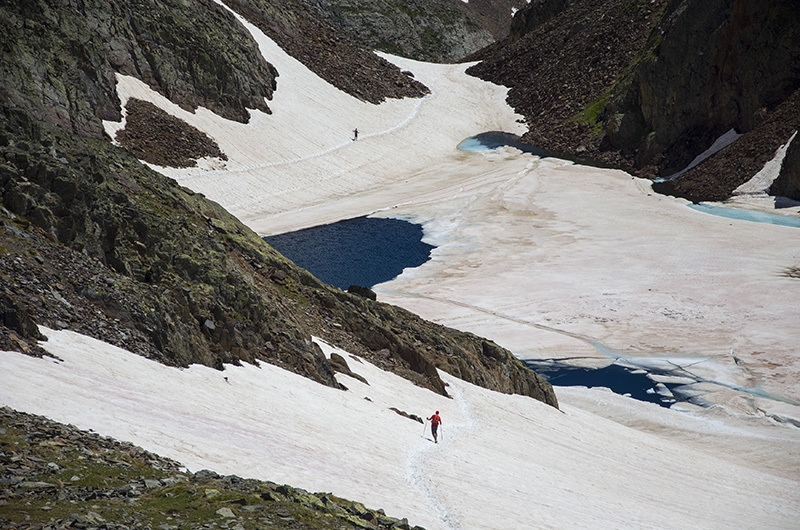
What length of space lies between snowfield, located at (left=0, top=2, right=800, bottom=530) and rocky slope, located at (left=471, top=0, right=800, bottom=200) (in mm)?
6301

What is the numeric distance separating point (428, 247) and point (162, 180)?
1706 inches

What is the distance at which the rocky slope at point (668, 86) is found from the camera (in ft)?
284

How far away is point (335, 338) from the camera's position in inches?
1302

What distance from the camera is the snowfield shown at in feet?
63.8

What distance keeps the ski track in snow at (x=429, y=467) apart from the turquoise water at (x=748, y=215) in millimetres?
52653

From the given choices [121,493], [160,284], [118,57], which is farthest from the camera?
[118,57]

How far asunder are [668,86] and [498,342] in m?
55.6

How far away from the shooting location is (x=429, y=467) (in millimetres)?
23172

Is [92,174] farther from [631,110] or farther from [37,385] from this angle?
[631,110]

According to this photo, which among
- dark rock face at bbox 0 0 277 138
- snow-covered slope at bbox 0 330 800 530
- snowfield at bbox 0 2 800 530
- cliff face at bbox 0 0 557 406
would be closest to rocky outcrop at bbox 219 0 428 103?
snowfield at bbox 0 2 800 530

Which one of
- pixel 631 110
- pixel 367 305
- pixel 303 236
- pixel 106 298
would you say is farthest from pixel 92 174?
pixel 631 110

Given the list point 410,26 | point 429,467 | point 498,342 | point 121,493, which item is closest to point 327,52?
point 410,26

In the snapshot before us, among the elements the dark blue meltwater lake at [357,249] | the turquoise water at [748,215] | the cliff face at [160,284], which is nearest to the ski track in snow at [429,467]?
the cliff face at [160,284]

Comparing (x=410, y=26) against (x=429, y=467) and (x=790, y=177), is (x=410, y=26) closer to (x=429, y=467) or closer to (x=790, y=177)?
(x=790, y=177)
